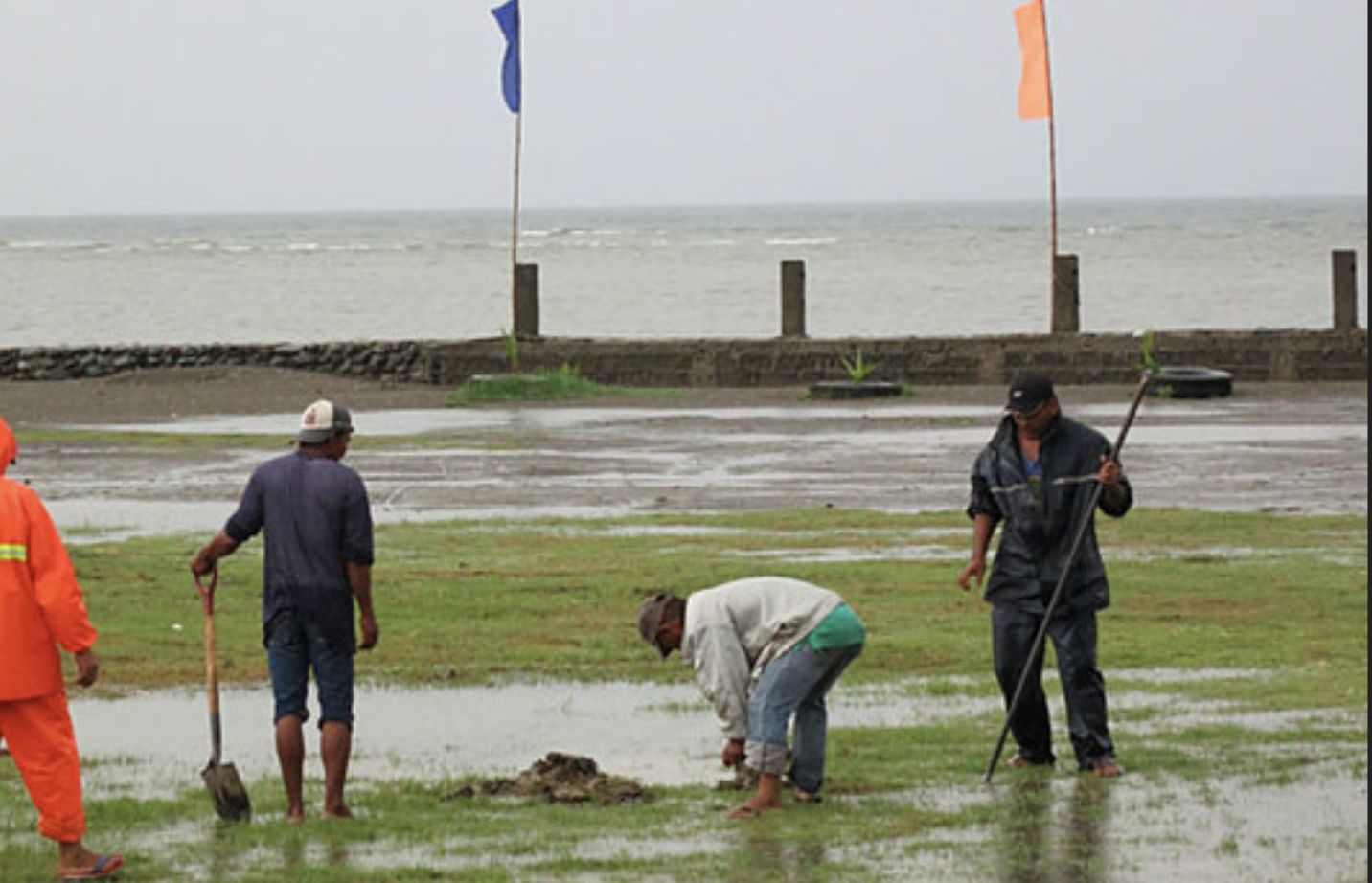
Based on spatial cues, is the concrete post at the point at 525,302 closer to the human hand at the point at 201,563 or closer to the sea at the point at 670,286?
the sea at the point at 670,286

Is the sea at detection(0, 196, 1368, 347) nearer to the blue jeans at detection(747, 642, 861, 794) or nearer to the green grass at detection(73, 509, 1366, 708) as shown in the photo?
the green grass at detection(73, 509, 1366, 708)

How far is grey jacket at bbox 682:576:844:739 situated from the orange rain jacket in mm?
2283

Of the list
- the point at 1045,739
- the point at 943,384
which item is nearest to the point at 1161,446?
the point at 943,384

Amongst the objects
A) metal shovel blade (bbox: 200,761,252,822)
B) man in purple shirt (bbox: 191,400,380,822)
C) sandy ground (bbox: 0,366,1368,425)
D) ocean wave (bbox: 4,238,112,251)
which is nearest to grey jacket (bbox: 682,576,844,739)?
man in purple shirt (bbox: 191,400,380,822)

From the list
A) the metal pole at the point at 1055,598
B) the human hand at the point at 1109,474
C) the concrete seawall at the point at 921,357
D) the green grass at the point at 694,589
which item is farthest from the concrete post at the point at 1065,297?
the human hand at the point at 1109,474

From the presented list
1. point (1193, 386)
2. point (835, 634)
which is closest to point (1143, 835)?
point (835, 634)

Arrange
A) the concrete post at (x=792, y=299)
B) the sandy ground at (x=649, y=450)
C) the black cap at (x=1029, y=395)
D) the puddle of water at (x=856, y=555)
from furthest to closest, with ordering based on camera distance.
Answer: the concrete post at (x=792, y=299), the sandy ground at (x=649, y=450), the puddle of water at (x=856, y=555), the black cap at (x=1029, y=395)

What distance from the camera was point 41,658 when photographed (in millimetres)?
9398

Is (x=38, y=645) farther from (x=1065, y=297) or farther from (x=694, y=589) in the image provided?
(x=1065, y=297)

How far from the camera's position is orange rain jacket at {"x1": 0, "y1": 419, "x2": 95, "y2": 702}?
9.34m

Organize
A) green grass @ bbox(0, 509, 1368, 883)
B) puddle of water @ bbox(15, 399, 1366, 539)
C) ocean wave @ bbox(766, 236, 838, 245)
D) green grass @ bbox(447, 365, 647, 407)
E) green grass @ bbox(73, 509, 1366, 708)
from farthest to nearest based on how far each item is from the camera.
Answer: ocean wave @ bbox(766, 236, 838, 245) < green grass @ bbox(447, 365, 647, 407) < puddle of water @ bbox(15, 399, 1366, 539) < green grass @ bbox(73, 509, 1366, 708) < green grass @ bbox(0, 509, 1368, 883)

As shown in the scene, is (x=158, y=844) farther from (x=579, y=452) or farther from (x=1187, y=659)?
(x=579, y=452)

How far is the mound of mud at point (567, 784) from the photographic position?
435 inches

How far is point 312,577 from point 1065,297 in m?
30.6
